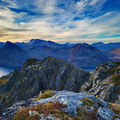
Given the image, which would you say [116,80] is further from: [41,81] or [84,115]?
[41,81]

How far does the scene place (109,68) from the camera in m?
61.4

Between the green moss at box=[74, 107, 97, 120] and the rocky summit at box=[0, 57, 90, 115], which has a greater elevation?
the green moss at box=[74, 107, 97, 120]

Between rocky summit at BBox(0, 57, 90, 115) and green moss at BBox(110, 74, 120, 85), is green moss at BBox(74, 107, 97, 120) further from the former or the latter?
rocky summit at BBox(0, 57, 90, 115)

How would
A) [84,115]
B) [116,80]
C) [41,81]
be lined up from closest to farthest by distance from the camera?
[84,115], [116,80], [41,81]

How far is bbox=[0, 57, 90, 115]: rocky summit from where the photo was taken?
10094cm

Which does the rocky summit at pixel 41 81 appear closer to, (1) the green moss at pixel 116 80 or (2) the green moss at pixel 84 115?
(1) the green moss at pixel 116 80

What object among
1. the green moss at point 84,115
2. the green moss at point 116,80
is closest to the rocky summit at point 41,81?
the green moss at point 116,80

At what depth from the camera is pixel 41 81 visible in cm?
10994

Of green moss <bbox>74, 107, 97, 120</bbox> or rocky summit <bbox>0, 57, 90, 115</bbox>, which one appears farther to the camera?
rocky summit <bbox>0, 57, 90, 115</bbox>

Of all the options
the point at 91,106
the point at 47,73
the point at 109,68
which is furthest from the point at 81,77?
the point at 91,106

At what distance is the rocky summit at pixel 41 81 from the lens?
10094 cm

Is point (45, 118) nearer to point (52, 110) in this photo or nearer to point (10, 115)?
point (52, 110)

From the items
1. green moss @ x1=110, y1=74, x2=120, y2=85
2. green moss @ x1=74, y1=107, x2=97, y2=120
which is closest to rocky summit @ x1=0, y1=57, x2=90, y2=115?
green moss @ x1=110, y1=74, x2=120, y2=85

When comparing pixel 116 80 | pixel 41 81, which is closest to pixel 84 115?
pixel 116 80
